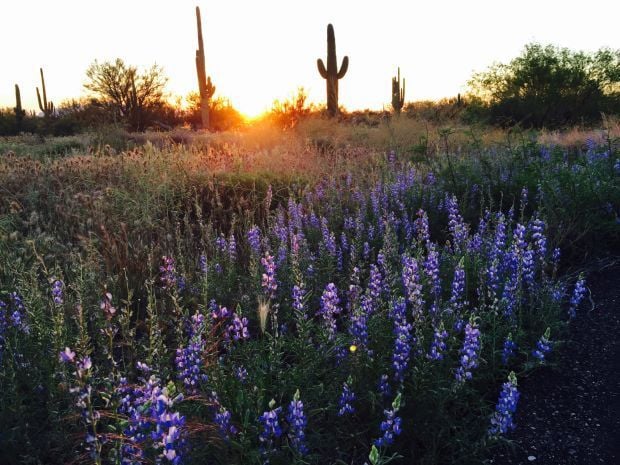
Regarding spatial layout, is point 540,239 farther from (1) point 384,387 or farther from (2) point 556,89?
(2) point 556,89

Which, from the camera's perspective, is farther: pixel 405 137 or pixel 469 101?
pixel 469 101

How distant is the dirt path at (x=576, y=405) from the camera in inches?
81.2

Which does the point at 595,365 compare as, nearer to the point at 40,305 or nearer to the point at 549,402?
the point at 549,402

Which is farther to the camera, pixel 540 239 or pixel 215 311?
pixel 540 239

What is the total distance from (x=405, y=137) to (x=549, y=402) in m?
10.9

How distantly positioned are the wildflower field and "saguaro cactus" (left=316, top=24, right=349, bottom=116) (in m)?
14.1

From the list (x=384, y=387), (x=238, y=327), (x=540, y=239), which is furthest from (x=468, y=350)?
→ (x=540, y=239)

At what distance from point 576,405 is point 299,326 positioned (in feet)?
4.45

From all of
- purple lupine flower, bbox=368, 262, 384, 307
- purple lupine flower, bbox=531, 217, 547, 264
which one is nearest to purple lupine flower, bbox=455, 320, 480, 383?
purple lupine flower, bbox=368, 262, 384, 307

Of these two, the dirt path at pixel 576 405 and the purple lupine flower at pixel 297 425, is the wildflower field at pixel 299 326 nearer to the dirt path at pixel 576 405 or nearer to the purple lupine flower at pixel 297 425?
the purple lupine flower at pixel 297 425

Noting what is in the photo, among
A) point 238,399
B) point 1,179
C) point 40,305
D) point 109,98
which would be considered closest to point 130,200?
point 1,179

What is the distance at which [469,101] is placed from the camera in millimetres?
25172

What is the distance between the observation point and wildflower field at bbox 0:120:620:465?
181cm

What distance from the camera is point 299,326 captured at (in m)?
2.12
